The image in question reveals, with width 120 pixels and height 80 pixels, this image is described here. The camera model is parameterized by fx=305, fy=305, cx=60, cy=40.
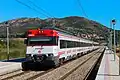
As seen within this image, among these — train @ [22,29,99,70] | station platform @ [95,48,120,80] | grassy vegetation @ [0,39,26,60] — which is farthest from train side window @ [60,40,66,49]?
grassy vegetation @ [0,39,26,60]

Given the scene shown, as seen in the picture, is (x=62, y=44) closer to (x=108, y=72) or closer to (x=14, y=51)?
(x=108, y=72)

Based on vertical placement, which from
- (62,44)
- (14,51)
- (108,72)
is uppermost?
(62,44)

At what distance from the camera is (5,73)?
64.5 feet

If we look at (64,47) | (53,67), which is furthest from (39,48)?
(64,47)

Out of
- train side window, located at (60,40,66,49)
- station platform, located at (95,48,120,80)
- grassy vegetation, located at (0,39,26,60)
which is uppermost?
train side window, located at (60,40,66,49)

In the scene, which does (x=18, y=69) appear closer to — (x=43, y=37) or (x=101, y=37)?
(x=43, y=37)

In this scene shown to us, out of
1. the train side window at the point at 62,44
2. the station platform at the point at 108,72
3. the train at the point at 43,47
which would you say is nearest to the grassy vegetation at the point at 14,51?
the train side window at the point at 62,44

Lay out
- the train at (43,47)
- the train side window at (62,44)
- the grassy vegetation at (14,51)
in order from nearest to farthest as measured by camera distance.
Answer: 1. the train at (43,47)
2. the train side window at (62,44)
3. the grassy vegetation at (14,51)

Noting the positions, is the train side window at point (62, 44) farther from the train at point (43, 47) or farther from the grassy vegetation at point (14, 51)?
the grassy vegetation at point (14, 51)

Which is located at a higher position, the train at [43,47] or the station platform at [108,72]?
the train at [43,47]

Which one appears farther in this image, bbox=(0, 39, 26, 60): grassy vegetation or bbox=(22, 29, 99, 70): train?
bbox=(0, 39, 26, 60): grassy vegetation

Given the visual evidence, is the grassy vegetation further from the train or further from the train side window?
the train

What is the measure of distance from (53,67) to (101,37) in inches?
6026

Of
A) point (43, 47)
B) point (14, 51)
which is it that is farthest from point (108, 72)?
point (14, 51)
